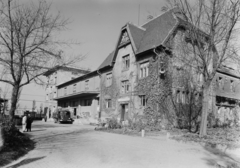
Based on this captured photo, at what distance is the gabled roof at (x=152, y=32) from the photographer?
19.8m

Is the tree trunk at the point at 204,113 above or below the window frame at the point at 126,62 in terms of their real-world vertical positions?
below

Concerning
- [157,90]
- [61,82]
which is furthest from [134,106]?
[61,82]

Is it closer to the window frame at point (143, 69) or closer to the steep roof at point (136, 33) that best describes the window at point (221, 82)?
the steep roof at point (136, 33)

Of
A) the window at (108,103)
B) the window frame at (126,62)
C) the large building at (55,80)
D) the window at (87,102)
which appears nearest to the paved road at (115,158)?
the window frame at (126,62)

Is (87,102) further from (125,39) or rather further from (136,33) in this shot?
(136,33)

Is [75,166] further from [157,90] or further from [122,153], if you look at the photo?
[157,90]

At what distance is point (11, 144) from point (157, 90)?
12862mm

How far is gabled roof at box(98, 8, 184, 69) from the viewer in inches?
781

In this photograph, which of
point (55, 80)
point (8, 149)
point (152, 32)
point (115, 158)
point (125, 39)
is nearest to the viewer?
point (115, 158)

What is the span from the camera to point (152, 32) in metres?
22.5

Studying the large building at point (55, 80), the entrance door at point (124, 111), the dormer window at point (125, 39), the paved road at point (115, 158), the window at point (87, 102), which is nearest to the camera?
the paved road at point (115, 158)

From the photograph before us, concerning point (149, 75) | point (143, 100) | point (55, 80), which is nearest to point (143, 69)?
point (149, 75)

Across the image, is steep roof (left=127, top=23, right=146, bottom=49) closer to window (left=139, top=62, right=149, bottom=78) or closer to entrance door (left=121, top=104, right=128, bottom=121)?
window (left=139, top=62, right=149, bottom=78)

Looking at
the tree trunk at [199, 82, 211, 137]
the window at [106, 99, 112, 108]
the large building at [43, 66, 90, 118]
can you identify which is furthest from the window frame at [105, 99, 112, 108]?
the large building at [43, 66, 90, 118]
